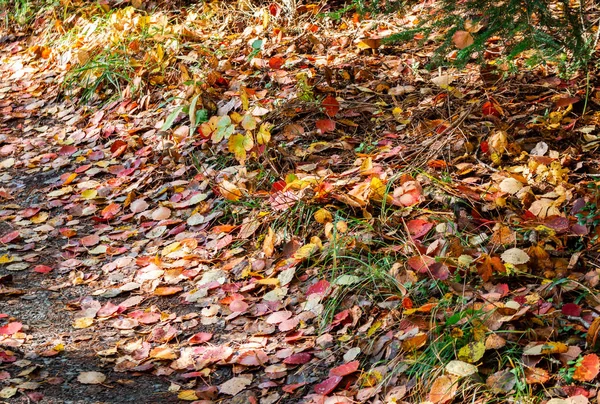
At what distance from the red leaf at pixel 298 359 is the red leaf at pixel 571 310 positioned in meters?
0.87

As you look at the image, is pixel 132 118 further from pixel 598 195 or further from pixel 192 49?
pixel 598 195

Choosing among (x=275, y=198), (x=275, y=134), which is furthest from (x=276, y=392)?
(x=275, y=134)

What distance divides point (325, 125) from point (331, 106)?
6.5 inches

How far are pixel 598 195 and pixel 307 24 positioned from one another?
2.77 m

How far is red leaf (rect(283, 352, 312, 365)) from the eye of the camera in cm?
250

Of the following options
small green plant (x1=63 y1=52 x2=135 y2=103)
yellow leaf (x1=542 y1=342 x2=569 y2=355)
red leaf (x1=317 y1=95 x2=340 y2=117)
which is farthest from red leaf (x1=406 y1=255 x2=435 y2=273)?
small green plant (x1=63 y1=52 x2=135 y2=103)

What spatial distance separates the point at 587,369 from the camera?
201 cm

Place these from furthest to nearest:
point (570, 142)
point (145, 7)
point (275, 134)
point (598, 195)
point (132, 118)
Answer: point (145, 7)
point (132, 118)
point (275, 134)
point (570, 142)
point (598, 195)

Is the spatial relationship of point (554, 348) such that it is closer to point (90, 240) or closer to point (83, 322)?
point (83, 322)

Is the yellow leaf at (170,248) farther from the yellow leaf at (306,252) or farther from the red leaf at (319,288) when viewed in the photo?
the red leaf at (319,288)

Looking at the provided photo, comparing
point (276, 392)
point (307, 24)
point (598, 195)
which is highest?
point (307, 24)

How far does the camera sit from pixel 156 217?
3584 mm

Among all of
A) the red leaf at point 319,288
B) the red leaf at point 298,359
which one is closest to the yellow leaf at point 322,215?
the red leaf at point 319,288

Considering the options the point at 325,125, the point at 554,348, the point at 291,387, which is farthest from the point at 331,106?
the point at 554,348
